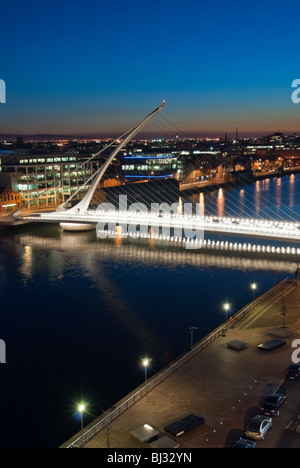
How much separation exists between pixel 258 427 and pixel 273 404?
641 mm

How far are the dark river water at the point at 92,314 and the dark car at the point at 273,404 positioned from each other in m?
2.78

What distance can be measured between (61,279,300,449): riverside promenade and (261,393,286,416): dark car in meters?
0.09

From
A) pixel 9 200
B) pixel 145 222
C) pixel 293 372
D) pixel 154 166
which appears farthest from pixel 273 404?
pixel 154 166

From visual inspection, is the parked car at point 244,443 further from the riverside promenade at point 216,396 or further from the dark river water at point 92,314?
the dark river water at point 92,314

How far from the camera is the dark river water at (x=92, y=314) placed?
26.5 feet

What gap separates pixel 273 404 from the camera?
20.4 feet

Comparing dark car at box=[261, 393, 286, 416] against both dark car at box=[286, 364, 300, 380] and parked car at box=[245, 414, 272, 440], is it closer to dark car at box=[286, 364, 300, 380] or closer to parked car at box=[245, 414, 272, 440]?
parked car at box=[245, 414, 272, 440]

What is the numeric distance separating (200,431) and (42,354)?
4957 millimetres

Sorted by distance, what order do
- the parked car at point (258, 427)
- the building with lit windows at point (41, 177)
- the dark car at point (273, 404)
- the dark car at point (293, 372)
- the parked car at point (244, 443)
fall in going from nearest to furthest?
the parked car at point (244, 443) → the parked car at point (258, 427) → the dark car at point (273, 404) → the dark car at point (293, 372) → the building with lit windows at point (41, 177)

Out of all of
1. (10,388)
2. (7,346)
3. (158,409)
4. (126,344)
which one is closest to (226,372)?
(158,409)

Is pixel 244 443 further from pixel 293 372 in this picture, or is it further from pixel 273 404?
pixel 293 372

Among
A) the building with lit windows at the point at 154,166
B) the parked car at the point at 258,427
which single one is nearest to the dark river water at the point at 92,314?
the parked car at the point at 258,427

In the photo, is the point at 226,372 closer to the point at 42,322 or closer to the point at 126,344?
the point at 126,344

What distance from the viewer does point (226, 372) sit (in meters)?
7.59
